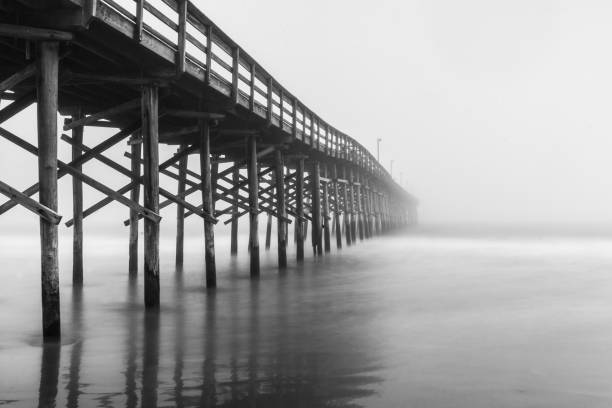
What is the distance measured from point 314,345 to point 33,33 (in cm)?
457

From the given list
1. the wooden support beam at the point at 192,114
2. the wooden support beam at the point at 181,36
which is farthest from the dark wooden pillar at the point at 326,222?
the wooden support beam at the point at 181,36

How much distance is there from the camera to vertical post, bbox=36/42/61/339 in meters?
7.04

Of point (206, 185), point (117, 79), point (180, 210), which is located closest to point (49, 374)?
point (117, 79)

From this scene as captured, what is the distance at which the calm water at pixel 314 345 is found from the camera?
18.0ft

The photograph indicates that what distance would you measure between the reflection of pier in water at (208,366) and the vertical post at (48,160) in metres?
0.73

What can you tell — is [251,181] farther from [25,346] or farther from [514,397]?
[514,397]

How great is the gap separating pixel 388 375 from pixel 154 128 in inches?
208

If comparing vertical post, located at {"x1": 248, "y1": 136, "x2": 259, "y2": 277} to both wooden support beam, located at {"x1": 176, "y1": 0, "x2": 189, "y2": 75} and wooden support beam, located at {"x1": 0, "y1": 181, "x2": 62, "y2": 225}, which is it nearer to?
wooden support beam, located at {"x1": 176, "y1": 0, "x2": 189, "y2": 75}

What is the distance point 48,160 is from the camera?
7.16m

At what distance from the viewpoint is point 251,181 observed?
14.9 m

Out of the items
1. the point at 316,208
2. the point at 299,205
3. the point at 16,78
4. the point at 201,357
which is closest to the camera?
the point at 201,357

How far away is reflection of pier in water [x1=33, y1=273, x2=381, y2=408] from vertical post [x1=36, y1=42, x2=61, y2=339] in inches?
28.9

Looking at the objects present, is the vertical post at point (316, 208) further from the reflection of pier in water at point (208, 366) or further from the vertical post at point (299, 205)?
the reflection of pier in water at point (208, 366)

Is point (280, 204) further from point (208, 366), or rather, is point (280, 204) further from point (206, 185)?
point (208, 366)
